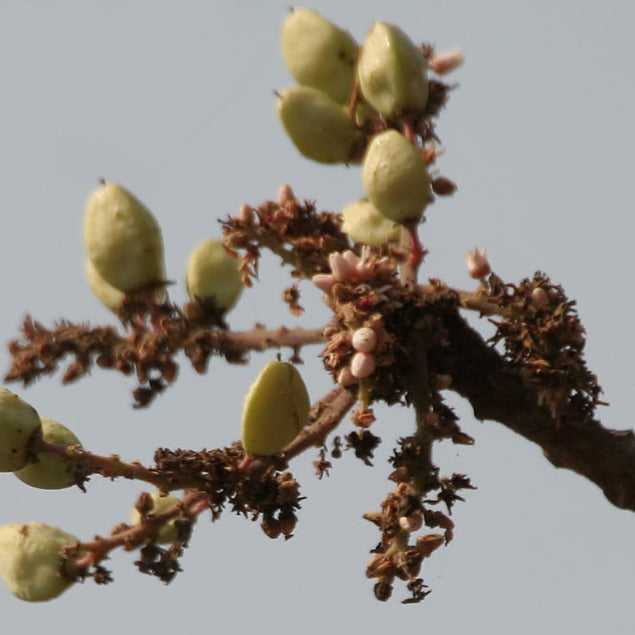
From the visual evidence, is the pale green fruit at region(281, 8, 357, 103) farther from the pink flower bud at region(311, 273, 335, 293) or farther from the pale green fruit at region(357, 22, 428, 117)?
the pink flower bud at region(311, 273, 335, 293)

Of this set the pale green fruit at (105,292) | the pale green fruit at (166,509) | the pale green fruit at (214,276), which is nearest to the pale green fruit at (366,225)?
the pale green fruit at (214,276)

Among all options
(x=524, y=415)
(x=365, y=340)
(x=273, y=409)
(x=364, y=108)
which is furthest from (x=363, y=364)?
(x=364, y=108)

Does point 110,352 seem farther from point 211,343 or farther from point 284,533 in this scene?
point 284,533

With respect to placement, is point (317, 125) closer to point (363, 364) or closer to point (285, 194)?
point (285, 194)

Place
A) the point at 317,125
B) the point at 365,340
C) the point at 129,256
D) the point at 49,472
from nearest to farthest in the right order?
the point at 365,340, the point at 129,256, the point at 49,472, the point at 317,125

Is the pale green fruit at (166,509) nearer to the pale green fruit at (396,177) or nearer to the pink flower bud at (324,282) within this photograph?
Answer: the pink flower bud at (324,282)
